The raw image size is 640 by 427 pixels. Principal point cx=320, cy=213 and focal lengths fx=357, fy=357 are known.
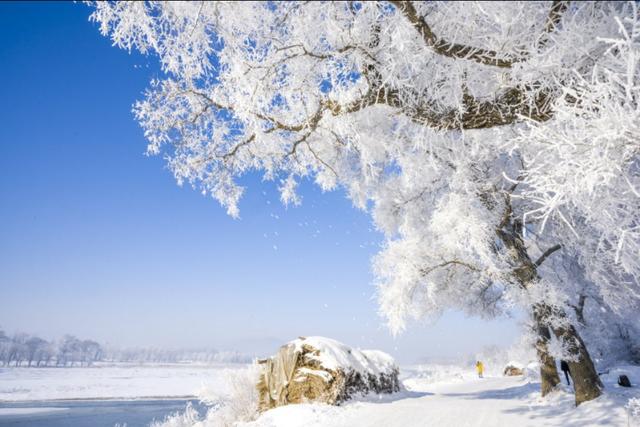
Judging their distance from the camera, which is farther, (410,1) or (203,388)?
(203,388)

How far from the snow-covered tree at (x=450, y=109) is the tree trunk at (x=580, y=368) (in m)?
0.03

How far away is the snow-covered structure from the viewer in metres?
9.55

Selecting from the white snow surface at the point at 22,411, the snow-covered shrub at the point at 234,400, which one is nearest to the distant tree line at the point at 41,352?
the white snow surface at the point at 22,411

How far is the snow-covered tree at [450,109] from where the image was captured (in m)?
2.98

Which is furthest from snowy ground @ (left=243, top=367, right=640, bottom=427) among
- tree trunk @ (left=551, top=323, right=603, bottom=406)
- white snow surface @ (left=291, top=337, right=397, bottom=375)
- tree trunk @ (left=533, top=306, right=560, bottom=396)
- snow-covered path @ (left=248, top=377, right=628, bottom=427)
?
white snow surface @ (left=291, top=337, right=397, bottom=375)

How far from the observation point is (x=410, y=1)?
10.6ft

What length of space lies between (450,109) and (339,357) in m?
8.14

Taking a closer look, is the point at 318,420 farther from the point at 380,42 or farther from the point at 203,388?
the point at 380,42

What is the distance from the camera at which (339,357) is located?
10.3 meters

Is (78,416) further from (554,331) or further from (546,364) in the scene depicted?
(554,331)

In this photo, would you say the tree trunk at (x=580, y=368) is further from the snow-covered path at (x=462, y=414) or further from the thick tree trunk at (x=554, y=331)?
the snow-covered path at (x=462, y=414)

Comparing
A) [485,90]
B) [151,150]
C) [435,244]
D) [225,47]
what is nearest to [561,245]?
[435,244]

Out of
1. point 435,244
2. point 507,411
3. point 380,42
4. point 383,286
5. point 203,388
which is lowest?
point 507,411

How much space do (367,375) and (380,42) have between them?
10035 millimetres
